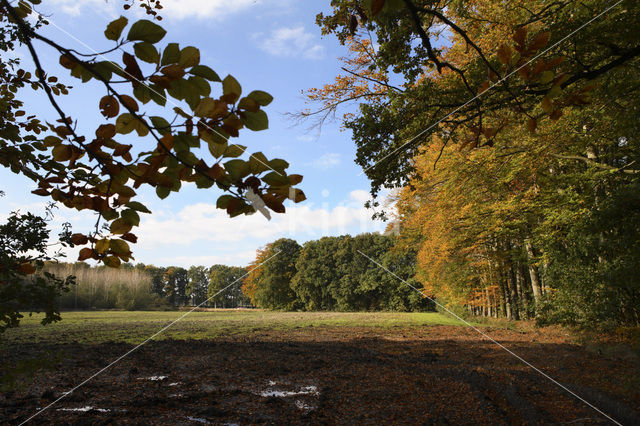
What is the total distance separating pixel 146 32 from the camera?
81 centimetres

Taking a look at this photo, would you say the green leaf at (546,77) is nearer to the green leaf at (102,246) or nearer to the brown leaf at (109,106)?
the brown leaf at (109,106)

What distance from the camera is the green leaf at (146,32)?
0.80 metres

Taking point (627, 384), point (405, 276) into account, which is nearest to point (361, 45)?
point (627, 384)

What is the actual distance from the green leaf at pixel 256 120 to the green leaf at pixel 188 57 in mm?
192

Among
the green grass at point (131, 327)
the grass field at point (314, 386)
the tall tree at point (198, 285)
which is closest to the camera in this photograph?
the grass field at point (314, 386)

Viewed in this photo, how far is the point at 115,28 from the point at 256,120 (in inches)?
17.4

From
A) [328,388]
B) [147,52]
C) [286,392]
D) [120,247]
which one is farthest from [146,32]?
[328,388]

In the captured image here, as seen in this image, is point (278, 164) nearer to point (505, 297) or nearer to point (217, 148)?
point (217, 148)

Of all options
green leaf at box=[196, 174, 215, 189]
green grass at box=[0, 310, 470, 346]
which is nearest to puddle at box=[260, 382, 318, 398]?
green grass at box=[0, 310, 470, 346]

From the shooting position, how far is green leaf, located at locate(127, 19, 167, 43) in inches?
31.6

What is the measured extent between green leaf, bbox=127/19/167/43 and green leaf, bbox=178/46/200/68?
7 cm

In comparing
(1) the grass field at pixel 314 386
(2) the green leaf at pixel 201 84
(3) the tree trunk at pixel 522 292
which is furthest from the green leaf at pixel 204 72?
(3) the tree trunk at pixel 522 292

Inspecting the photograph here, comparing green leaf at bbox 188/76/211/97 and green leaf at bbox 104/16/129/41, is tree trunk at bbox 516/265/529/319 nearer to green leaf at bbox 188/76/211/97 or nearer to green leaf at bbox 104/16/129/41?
green leaf at bbox 188/76/211/97

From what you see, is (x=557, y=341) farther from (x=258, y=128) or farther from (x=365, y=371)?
(x=258, y=128)
